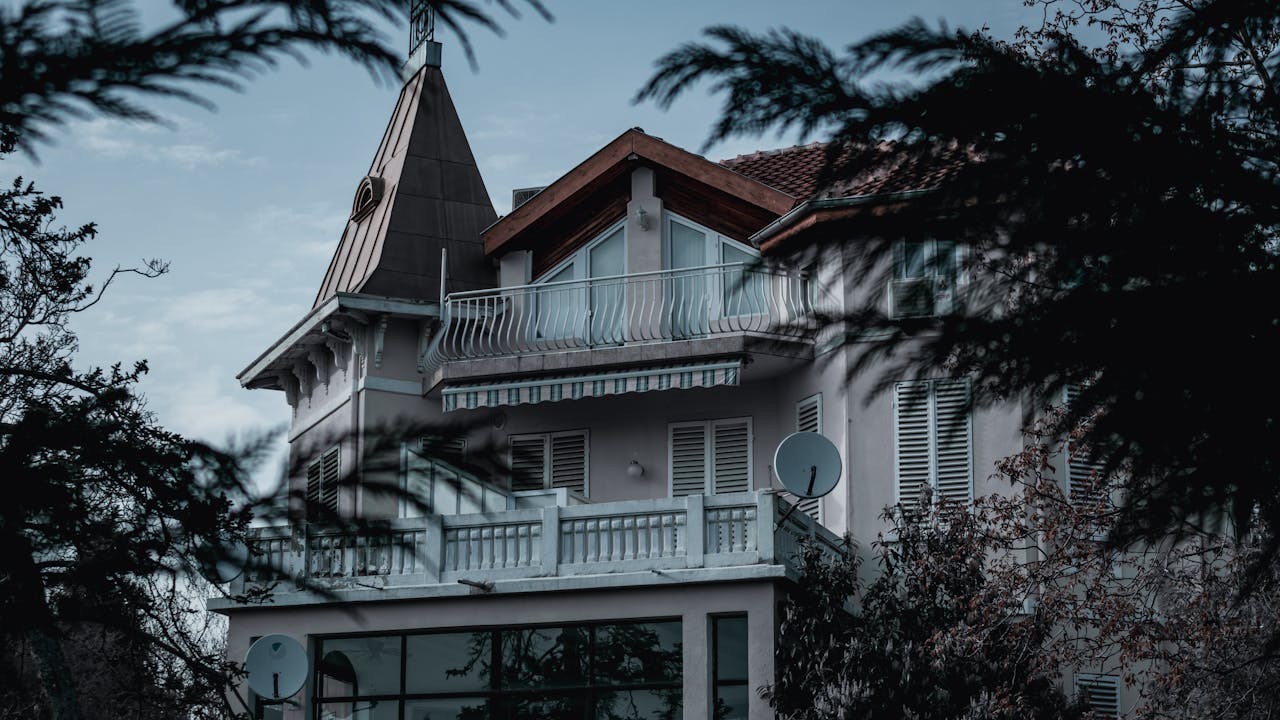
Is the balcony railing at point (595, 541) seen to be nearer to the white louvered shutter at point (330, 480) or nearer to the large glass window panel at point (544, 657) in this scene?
the large glass window panel at point (544, 657)

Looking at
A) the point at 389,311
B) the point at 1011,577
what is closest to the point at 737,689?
the point at 1011,577

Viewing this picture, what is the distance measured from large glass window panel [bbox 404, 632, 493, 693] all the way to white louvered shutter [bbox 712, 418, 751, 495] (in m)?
3.99

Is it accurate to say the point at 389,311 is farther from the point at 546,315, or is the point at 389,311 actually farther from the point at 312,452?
the point at 312,452

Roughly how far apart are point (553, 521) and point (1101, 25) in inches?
304

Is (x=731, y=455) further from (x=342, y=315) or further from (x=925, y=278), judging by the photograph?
(x=925, y=278)

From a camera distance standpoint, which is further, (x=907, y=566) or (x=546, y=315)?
(x=546, y=315)

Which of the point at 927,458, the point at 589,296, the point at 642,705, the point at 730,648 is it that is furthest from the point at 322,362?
the point at 927,458

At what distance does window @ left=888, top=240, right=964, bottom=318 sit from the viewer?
503cm

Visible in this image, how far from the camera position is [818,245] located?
497 centimetres

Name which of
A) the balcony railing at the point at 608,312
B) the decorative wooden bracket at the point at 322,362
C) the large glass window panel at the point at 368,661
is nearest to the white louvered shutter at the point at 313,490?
the large glass window panel at the point at 368,661

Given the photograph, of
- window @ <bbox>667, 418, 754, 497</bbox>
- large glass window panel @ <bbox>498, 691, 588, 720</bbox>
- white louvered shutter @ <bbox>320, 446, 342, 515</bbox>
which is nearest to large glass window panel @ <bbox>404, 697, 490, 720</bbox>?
large glass window panel @ <bbox>498, 691, 588, 720</bbox>

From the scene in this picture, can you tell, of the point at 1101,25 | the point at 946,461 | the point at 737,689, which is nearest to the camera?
the point at 1101,25

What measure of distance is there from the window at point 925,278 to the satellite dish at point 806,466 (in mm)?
12185

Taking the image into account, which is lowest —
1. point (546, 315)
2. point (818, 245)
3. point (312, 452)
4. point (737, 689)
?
point (737, 689)
